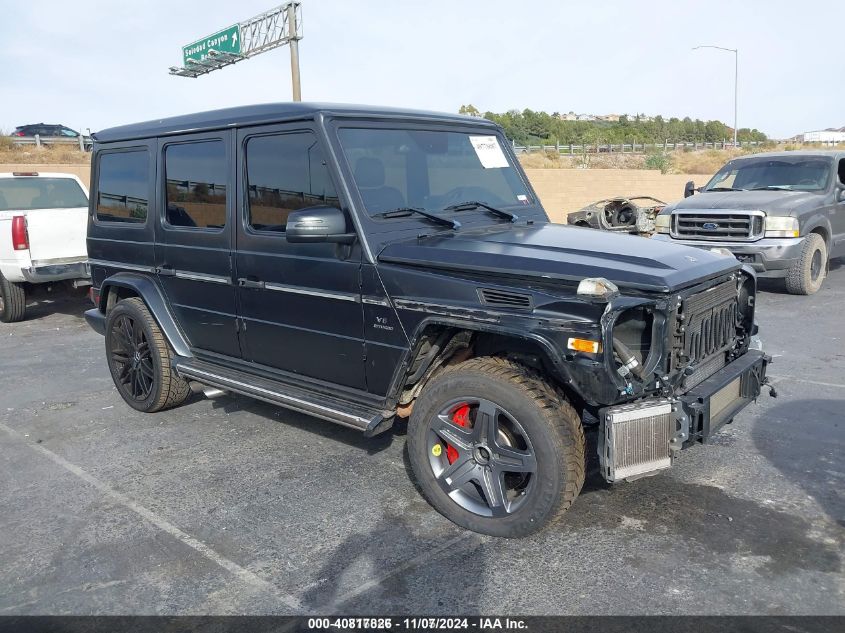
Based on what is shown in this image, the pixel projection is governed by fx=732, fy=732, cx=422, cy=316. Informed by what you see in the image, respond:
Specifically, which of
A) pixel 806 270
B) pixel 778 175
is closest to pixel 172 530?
pixel 806 270

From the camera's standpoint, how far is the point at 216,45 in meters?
19.2

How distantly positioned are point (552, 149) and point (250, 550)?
4066 cm

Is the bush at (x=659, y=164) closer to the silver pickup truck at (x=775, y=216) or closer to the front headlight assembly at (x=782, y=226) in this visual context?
the silver pickup truck at (x=775, y=216)

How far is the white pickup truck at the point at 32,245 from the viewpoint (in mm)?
8742

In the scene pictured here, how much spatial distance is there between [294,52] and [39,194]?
8.38 meters

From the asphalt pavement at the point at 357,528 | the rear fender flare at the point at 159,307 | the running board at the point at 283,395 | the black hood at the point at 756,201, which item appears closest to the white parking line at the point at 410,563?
the asphalt pavement at the point at 357,528

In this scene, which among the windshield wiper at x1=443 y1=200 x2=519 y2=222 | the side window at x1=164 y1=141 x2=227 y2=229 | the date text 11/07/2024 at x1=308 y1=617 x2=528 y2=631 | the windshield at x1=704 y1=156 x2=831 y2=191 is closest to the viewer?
the date text 11/07/2024 at x1=308 y1=617 x2=528 y2=631

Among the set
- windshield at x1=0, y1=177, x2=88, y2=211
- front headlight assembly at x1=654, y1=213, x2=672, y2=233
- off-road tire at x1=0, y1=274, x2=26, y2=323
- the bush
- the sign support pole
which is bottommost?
off-road tire at x1=0, y1=274, x2=26, y2=323

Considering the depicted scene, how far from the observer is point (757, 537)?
3.46 meters

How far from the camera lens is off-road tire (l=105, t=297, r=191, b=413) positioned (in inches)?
204

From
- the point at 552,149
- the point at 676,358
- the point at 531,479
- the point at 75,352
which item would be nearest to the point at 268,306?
the point at 531,479

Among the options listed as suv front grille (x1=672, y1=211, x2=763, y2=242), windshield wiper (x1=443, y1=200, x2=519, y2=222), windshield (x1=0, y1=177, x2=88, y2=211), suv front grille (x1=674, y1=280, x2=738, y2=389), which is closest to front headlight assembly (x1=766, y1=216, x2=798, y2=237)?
suv front grille (x1=672, y1=211, x2=763, y2=242)

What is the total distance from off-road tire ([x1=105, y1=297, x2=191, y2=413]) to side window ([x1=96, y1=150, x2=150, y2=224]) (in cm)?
65

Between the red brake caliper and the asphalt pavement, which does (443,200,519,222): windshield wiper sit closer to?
the red brake caliper
